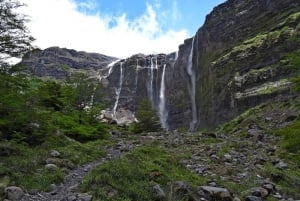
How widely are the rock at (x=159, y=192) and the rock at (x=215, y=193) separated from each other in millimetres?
1476

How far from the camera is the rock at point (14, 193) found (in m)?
11.4

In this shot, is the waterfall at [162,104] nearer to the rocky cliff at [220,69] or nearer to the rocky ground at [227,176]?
the rocky cliff at [220,69]

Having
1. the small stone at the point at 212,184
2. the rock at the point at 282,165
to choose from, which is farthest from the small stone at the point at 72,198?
the rock at the point at 282,165

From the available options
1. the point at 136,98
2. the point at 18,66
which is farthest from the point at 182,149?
the point at 136,98

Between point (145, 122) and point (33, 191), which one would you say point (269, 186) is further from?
point (145, 122)

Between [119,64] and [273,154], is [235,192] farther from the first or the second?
[119,64]

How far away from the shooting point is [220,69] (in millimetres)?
83688

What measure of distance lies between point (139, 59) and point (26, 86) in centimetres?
10307

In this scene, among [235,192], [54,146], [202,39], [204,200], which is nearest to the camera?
[204,200]

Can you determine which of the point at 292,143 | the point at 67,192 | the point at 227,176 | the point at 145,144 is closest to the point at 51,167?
the point at 67,192

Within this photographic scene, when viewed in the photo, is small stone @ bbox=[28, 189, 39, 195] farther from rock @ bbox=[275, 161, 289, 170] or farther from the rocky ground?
rock @ bbox=[275, 161, 289, 170]

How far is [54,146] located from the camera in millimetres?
19094

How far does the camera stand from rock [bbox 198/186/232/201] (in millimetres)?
13258

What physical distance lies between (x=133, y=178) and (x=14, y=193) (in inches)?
148
